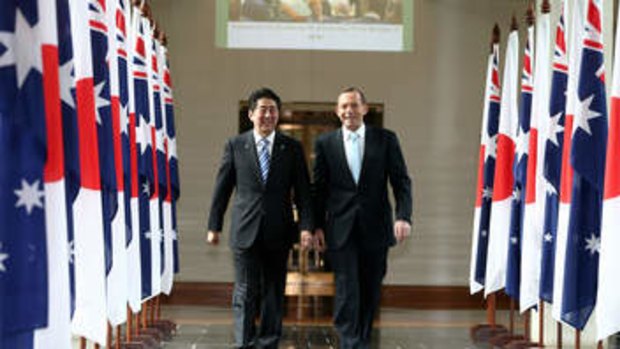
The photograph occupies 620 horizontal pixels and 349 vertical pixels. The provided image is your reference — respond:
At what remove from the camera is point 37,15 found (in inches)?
122

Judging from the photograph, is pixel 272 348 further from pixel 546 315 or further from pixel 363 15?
pixel 363 15

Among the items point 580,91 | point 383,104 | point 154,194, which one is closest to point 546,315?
point 580,91

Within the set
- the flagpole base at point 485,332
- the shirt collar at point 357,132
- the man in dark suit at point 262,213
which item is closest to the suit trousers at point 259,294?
the man in dark suit at point 262,213

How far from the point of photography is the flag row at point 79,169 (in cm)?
300

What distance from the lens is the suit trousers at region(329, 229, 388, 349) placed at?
16.1 feet

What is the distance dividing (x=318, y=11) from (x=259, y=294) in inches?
242

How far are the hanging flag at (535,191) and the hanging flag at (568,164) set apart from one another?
79 centimetres

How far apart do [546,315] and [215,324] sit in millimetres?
3062

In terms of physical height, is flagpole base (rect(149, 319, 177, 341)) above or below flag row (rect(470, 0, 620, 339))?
below

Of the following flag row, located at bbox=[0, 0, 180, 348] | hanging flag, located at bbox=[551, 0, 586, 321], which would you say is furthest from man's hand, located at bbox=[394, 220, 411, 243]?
flag row, located at bbox=[0, 0, 180, 348]

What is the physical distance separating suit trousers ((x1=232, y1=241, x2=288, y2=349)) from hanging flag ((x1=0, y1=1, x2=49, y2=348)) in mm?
2102

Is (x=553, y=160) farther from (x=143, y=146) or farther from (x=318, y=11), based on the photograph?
(x=318, y=11)

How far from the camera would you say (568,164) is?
5113 millimetres

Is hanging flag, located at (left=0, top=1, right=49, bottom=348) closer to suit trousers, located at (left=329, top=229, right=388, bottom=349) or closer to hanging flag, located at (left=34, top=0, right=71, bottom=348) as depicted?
hanging flag, located at (left=34, top=0, right=71, bottom=348)
